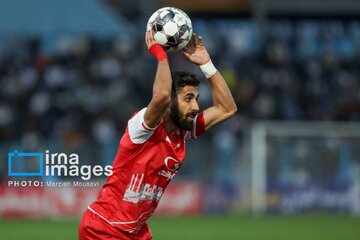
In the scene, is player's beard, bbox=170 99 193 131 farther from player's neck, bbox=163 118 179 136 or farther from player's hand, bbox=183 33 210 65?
player's hand, bbox=183 33 210 65

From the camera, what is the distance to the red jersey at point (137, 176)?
6.84 metres

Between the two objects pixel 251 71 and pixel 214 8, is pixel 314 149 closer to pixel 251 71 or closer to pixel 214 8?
pixel 251 71

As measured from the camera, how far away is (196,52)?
7.51 meters

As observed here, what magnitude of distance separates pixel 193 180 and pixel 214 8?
8.43 m

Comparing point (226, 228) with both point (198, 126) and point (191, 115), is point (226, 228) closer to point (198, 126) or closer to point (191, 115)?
point (198, 126)

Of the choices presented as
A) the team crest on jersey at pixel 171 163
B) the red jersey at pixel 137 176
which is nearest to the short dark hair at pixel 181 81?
the red jersey at pixel 137 176

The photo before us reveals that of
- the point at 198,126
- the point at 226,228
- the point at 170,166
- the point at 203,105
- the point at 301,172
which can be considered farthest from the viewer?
the point at 203,105

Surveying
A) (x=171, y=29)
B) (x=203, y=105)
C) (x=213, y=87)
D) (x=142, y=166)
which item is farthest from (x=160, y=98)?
(x=203, y=105)

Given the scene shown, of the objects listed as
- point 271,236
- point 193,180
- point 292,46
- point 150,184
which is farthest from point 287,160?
point 150,184

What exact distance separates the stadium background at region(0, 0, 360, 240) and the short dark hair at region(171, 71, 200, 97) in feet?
33.5

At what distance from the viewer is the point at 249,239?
574 inches

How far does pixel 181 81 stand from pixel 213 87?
25.5 inches

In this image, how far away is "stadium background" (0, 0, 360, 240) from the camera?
19984mm

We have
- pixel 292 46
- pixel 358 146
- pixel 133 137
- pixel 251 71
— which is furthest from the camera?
pixel 292 46
